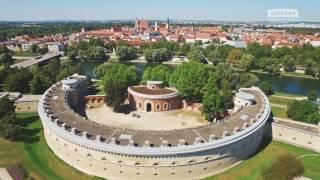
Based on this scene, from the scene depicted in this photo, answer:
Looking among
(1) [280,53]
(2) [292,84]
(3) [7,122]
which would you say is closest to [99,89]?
(3) [7,122]

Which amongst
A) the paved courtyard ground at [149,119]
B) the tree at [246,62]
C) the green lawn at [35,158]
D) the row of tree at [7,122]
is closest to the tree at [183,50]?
the tree at [246,62]

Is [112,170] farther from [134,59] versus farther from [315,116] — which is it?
[134,59]

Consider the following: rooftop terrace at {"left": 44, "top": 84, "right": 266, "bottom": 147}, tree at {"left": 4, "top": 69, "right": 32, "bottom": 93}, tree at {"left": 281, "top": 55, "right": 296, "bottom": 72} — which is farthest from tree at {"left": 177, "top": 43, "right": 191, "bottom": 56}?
rooftop terrace at {"left": 44, "top": 84, "right": 266, "bottom": 147}

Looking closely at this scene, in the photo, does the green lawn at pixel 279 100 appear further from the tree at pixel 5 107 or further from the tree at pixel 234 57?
the tree at pixel 5 107

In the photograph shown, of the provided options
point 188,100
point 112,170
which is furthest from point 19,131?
point 188,100

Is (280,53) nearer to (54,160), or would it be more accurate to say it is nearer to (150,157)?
(150,157)
